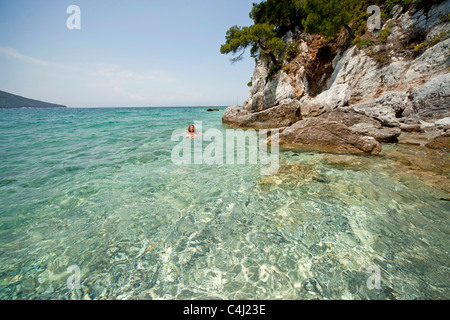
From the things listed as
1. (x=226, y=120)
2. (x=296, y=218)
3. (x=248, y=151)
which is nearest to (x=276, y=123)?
(x=248, y=151)

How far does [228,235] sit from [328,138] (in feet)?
19.9

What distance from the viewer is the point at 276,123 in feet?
40.1

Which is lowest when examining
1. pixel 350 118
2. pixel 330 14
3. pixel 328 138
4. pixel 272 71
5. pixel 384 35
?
pixel 328 138

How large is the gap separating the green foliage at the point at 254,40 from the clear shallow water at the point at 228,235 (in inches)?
910

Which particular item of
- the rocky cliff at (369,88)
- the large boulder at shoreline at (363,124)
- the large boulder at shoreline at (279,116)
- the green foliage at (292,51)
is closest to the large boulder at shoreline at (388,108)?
the rocky cliff at (369,88)

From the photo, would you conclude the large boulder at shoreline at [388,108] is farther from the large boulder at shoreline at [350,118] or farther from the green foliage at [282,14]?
the green foliage at [282,14]

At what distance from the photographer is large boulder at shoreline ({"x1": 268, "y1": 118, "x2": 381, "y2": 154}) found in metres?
6.42

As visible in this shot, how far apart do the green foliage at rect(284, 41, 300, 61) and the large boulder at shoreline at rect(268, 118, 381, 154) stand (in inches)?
799

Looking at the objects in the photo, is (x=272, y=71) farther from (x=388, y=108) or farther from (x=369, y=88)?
(x=388, y=108)

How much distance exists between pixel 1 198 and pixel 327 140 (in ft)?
32.5

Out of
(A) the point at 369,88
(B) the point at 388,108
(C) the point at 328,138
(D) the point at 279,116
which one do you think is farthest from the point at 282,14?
(C) the point at 328,138

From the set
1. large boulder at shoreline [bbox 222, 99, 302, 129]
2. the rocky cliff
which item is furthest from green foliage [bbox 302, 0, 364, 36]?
large boulder at shoreline [bbox 222, 99, 302, 129]

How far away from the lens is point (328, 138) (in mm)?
6828

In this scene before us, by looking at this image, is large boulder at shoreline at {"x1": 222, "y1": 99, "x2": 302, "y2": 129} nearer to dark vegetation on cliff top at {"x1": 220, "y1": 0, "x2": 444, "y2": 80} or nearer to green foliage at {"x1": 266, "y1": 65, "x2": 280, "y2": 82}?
dark vegetation on cliff top at {"x1": 220, "y1": 0, "x2": 444, "y2": 80}
